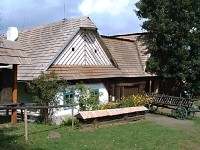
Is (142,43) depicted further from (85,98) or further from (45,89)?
(45,89)

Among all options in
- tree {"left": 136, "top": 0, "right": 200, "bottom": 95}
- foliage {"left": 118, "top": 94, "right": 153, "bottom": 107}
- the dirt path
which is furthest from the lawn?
tree {"left": 136, "top": 0, "right": 200, "bottom": 95}

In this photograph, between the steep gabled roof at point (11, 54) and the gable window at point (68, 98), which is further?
the gable window at point (68, 98)

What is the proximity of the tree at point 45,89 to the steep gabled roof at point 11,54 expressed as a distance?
1379 millimetres

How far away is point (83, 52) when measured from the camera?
69.8 feet

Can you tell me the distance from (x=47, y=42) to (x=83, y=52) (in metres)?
2.22

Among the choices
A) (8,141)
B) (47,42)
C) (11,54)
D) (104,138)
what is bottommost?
(104,138)

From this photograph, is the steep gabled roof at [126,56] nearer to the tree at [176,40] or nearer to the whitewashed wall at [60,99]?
the tree at [176,40]

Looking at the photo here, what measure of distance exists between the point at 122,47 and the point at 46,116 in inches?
440

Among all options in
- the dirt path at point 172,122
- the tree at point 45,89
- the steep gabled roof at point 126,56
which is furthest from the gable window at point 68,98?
the steep gabled roof at point 126,56

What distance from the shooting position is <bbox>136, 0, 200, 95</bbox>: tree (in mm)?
25531

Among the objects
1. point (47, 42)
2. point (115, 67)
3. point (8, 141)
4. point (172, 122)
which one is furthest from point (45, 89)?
point (115, 67)

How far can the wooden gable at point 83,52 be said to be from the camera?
20144 mm

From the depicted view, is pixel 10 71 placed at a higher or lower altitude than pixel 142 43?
lower

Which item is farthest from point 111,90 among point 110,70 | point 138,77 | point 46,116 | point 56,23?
point 46,116
